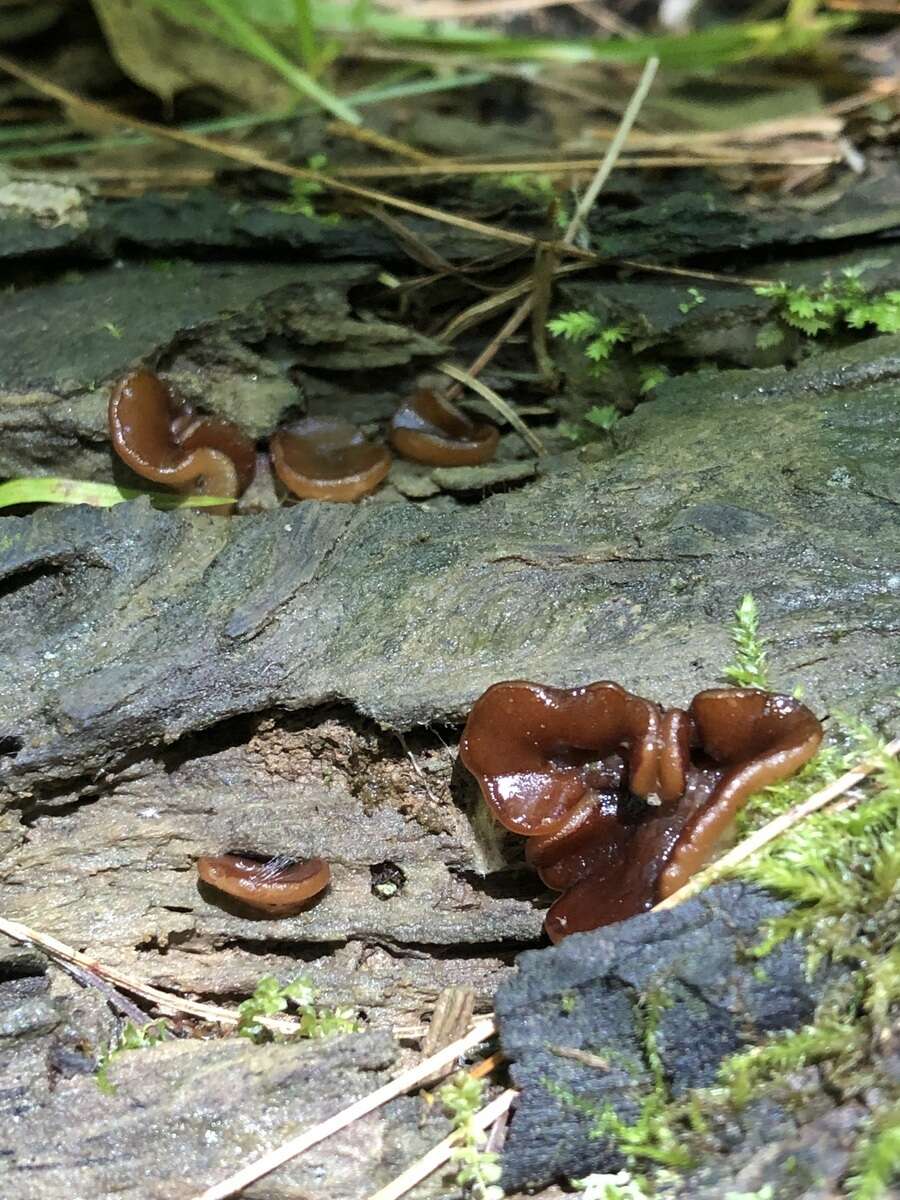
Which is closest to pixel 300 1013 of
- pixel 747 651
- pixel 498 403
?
pixel 747 651

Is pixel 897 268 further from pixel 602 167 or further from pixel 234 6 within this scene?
pixel 234 6

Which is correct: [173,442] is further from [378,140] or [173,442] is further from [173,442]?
[378,140]

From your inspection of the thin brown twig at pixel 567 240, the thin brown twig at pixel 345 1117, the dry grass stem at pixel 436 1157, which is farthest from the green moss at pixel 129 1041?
the thin brown twig at pixel 567 240

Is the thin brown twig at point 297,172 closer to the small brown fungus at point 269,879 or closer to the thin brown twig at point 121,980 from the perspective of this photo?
the small brown fungus at point 269,879

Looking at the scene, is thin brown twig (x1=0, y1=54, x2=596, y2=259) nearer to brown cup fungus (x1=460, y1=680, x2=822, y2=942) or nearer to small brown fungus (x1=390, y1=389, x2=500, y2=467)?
small brown fungus (x1=390, y1=389, x2=500, y2=467)

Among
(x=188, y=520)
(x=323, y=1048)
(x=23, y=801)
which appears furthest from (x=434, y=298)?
(x=323, y=1048)
